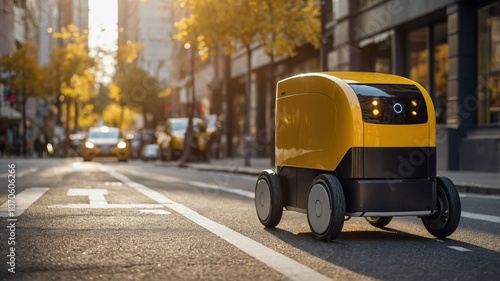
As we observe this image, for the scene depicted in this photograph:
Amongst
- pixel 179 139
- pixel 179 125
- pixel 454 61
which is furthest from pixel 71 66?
pixel 454 61

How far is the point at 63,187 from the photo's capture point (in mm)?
15789

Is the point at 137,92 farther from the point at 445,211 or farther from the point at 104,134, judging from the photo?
the point at 445,211

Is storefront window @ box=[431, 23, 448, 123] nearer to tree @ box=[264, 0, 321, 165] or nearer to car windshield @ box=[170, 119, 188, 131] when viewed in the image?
tree @ box=[264, 0, 321, 165]

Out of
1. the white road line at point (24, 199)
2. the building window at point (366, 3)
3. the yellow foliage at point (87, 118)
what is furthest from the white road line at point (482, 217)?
the yellow foliage at point (87, 118)

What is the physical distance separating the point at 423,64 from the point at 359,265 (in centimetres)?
2138

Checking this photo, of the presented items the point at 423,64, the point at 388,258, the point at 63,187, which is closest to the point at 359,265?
the point at 388,258

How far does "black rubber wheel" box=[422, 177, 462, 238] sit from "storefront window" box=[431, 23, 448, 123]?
57.5ft

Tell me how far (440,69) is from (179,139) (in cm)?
1835

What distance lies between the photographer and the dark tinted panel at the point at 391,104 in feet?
26.7

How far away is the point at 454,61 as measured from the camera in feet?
79.0

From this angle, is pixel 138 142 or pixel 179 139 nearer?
pixel 179 139

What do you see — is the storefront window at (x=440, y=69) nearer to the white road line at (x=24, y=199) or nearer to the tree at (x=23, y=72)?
the white road line at (x=24, y=199)

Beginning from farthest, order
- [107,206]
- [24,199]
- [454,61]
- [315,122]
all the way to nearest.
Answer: [454,61], [24,199], [107,206], [315,122]

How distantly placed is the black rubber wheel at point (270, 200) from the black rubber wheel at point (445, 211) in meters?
1.50
